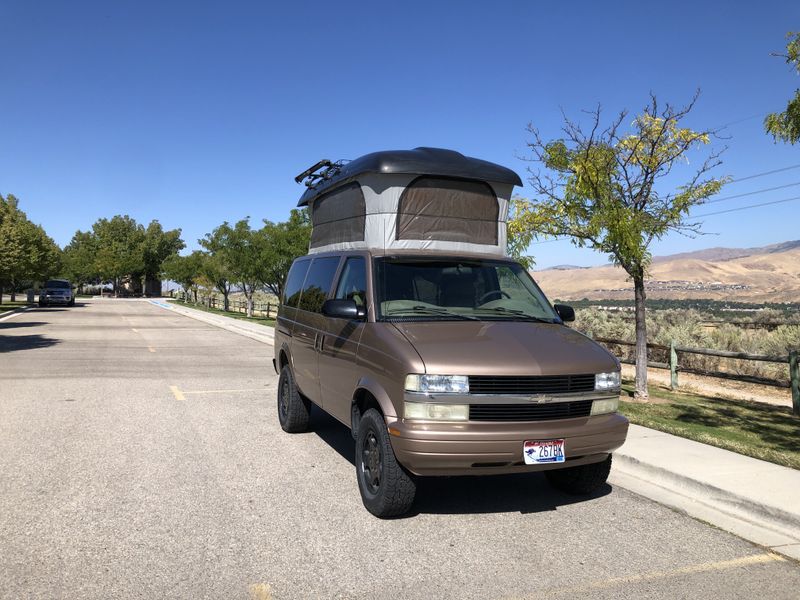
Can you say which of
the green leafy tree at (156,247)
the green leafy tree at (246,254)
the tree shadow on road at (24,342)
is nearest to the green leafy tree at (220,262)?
the green leafy tree at (246,254)

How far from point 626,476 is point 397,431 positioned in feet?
9.19

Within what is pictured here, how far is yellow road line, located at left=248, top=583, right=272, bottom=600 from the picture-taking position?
335 cm

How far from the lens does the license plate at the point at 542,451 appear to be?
167 inches

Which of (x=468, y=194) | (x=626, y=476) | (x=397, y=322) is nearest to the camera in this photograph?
(x=397, y=322)

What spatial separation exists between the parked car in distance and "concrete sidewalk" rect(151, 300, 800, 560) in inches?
1759

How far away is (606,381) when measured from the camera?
182 inches

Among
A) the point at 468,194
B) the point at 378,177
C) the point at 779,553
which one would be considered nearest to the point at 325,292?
the point at 378,177

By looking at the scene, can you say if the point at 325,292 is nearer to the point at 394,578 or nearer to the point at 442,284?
the point at 442,284

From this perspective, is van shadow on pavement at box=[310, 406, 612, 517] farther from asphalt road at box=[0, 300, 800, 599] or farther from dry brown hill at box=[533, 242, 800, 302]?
dry brown hill at box=[533, 242, 800, 302]

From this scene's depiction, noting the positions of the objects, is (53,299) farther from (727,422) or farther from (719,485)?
(719,485)

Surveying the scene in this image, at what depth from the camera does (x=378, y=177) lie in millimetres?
5855

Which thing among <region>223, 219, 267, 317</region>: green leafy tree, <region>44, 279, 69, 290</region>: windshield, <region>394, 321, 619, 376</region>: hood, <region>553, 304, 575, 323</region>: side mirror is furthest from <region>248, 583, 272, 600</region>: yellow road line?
<region>44, 279, 69, 290</region>: windshield

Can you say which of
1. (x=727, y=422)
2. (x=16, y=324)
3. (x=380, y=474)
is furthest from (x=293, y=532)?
(x=16, y=324)

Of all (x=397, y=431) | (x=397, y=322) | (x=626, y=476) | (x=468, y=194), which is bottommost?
(x=626, y=476)
